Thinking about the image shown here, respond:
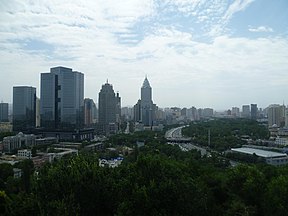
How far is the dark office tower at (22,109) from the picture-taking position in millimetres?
24844

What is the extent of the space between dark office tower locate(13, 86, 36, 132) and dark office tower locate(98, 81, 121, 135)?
7.35m

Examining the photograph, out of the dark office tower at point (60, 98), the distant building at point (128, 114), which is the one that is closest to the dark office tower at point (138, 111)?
the distant building at point (128, 114)

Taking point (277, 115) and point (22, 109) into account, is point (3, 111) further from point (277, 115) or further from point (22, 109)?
point (277, 115)

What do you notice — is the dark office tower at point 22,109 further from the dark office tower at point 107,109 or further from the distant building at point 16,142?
the dark office tower at point 107,109

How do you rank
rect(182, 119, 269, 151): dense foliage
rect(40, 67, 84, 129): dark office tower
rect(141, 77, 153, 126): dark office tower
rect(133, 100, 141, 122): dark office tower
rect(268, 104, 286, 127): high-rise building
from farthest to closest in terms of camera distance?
rect(133, 100, 141, 122): dark office tower → rect(141, 77, 153, 126): dark office tower → rect(268, 104, 286, 127): high-rise building → rect(40, 67, 84, 129): dark office tower → rect(182, 119, 269, 151): dense foliage

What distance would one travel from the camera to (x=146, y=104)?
41.2 meters

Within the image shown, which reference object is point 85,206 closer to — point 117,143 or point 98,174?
point 98,174

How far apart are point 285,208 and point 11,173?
8191 mm

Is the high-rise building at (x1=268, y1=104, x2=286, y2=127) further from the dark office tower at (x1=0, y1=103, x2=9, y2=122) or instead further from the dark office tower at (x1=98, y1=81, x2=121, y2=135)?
the dark office tower at (x1=0, y1=103, x2=9, y2=122)

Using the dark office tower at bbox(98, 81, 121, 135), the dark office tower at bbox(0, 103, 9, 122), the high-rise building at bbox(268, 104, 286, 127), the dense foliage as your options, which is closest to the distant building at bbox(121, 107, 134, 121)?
the dark office tower at bbox(98, 81, 121, 135)

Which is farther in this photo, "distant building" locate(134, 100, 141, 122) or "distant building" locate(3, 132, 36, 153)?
"distant building" locate(134, 100, 141, 122)

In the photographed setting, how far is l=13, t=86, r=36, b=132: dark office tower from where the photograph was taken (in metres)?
24.8

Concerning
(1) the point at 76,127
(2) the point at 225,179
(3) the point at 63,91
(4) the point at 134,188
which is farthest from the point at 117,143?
(4) the point at 134,188

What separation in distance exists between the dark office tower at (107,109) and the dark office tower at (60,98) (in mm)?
6667
